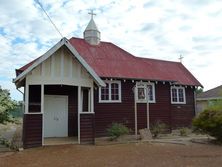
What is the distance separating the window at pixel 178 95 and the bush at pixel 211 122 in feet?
24.3

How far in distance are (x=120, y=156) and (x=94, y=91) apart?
771 cm

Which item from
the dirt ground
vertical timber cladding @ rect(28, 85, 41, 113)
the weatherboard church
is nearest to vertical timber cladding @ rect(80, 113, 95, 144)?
the weatherboard church

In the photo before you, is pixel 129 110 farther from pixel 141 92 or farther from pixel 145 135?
pixel 145 135

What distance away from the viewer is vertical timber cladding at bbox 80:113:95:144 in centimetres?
1441

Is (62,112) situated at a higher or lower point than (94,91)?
lower

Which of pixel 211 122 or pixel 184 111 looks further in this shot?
pixel 184 111

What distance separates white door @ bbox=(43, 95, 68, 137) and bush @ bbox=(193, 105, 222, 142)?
720cm

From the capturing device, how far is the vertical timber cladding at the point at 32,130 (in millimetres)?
13227

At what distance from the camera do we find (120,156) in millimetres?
11117

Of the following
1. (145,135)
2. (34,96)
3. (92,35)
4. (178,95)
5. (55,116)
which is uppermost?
(92,35)

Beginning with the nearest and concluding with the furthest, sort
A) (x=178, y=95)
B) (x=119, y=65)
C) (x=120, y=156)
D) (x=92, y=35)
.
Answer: (x=120, y=156) < (x=119, y=65) < (x=92, y=35) < (x=178, y=95)

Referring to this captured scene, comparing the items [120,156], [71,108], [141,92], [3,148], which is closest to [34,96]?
[71,108]

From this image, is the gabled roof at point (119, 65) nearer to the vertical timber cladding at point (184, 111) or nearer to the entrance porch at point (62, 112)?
the vertical timber cladding at point (184, 111)

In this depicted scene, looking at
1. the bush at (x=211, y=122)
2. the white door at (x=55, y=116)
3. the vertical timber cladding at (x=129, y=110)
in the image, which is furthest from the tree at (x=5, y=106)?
the bush at (x=211, y=122)
